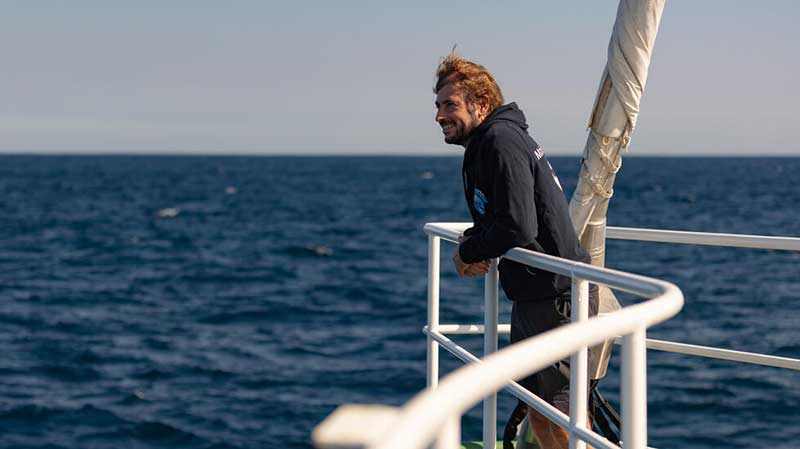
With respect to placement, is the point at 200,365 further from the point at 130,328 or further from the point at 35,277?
the point at 35,277

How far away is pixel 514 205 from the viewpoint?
3547 mm

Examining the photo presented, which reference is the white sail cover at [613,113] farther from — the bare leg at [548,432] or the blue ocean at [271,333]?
the blue ocean at [271,333]

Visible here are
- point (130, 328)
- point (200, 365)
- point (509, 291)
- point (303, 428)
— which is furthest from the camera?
point (130, 328)

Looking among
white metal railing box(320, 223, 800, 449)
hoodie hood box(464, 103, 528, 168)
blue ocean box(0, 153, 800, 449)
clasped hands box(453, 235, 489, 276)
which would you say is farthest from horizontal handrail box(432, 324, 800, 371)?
blue ocean box(0, 153, 800, 449)

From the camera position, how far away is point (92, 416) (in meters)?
13.7

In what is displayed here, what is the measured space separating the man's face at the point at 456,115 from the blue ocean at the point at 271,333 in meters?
9.03

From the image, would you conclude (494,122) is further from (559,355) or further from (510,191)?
(559,355)

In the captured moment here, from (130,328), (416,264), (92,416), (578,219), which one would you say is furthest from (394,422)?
(416,264)

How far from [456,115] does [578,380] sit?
124cm

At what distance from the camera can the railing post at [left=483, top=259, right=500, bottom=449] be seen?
4.03 metres

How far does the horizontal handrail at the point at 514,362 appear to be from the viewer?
124 cm

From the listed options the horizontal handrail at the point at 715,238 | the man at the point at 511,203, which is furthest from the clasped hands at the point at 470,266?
the horizontal handrail at the point at 715,238

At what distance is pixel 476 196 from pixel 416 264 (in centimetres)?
3070

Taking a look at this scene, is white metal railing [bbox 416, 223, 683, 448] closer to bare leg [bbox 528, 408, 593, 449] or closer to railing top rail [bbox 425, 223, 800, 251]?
railing top rail [bbox 425, 223, 800, 251]
